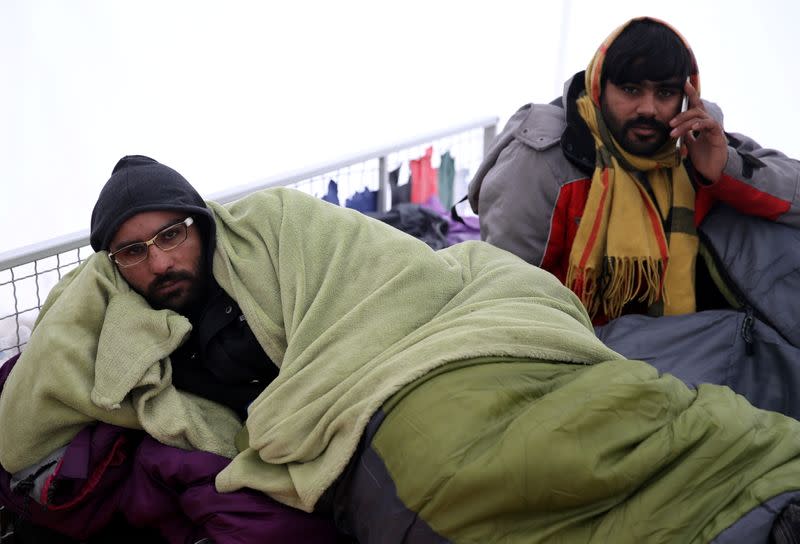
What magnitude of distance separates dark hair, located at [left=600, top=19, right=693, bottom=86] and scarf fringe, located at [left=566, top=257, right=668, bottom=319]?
41cm

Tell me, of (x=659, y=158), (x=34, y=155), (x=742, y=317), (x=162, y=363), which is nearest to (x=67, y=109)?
(x=34, y=155)

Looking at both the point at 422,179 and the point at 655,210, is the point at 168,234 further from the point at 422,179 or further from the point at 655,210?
the point at 422,179

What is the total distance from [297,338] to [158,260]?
315 millimetres

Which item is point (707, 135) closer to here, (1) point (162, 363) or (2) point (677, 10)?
(1) point (162, 363)

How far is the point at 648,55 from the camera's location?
195 centimetres

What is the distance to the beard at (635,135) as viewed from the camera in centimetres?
199

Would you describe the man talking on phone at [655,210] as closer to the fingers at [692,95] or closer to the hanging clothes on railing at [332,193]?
the fingers at [692,95]

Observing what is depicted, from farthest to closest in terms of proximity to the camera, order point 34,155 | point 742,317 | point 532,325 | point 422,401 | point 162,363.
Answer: point 34,155, point 742,317, point 162,363, point 532,325, point 422,401

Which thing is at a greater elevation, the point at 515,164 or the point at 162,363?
the point at 515,164

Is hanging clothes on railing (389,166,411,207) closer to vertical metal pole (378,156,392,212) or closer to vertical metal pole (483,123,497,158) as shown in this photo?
vertical metal pole (378,156,392,212)

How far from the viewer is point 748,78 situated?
144 inches

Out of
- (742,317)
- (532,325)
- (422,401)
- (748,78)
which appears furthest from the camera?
(748,78)

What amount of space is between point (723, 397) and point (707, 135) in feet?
2.63

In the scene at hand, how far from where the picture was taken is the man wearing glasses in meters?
1.64
